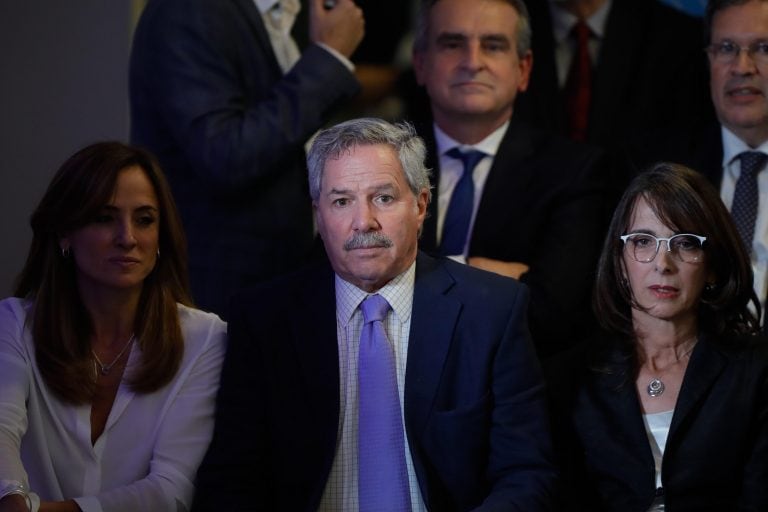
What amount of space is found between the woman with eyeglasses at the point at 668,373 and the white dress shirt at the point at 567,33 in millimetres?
1142

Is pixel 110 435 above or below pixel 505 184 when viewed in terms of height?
below

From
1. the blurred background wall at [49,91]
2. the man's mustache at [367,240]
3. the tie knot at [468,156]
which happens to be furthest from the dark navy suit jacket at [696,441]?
the blurred background wall at [49,91]

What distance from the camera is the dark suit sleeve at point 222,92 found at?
3381 mm

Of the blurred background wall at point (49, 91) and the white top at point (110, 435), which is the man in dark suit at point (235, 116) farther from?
the white top at point (110, 435)

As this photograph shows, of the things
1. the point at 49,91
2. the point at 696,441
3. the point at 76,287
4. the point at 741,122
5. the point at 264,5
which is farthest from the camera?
the point at 49,91

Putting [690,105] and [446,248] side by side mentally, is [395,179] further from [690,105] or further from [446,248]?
[690,105]

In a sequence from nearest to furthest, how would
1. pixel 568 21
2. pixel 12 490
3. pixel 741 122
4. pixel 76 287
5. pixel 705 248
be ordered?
pixel 12 490 < pixel 705 248 < pixel 76 287 < pixel 741 122 < pixel 568 21

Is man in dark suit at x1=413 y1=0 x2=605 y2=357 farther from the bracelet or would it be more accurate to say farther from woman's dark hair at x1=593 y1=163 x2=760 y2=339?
the bracelet

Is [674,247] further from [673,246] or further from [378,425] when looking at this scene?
[378,425]

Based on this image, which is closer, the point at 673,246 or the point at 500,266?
the point at 673,246

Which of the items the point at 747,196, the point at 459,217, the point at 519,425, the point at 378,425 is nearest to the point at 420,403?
the point at 378,425

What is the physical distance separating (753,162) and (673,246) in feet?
2.55

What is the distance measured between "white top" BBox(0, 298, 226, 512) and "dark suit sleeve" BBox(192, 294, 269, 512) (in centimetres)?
5

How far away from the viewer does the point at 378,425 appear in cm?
276
